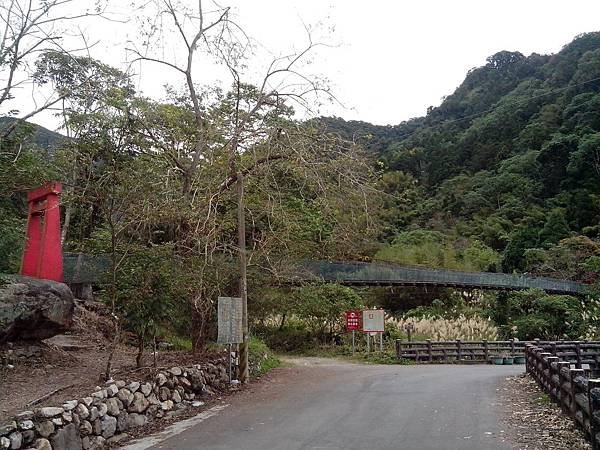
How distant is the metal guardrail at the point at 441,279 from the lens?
24170mm

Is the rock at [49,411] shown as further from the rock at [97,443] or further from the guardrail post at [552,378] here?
the guardrail post at [552,378]

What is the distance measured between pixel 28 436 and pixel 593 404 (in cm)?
591

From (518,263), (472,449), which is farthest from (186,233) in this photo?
(518,263)

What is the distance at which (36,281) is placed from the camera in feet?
31.3

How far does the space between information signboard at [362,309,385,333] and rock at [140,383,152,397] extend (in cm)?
1213

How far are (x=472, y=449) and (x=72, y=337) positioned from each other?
28.8 ft

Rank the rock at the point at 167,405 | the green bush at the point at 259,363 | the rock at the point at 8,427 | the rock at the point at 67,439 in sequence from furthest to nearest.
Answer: the green bush at the point at 259,363 < the rock at the point at 167,405 < the rock at the point at 67,439 < the rock at the point at 8,427

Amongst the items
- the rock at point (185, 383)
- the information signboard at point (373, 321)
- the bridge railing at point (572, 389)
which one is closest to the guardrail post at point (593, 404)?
the bridge railing at point (572, 389)

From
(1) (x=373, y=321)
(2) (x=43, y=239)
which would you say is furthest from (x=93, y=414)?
(1) (x=373, y=321)

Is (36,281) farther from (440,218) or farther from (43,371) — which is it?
(440,218)

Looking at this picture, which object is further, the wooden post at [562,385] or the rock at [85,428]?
the wooden post at [562,385]

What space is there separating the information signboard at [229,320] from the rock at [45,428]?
A: 4.49 metres

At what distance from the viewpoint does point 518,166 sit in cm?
4878

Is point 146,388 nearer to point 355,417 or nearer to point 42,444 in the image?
point 42,444
